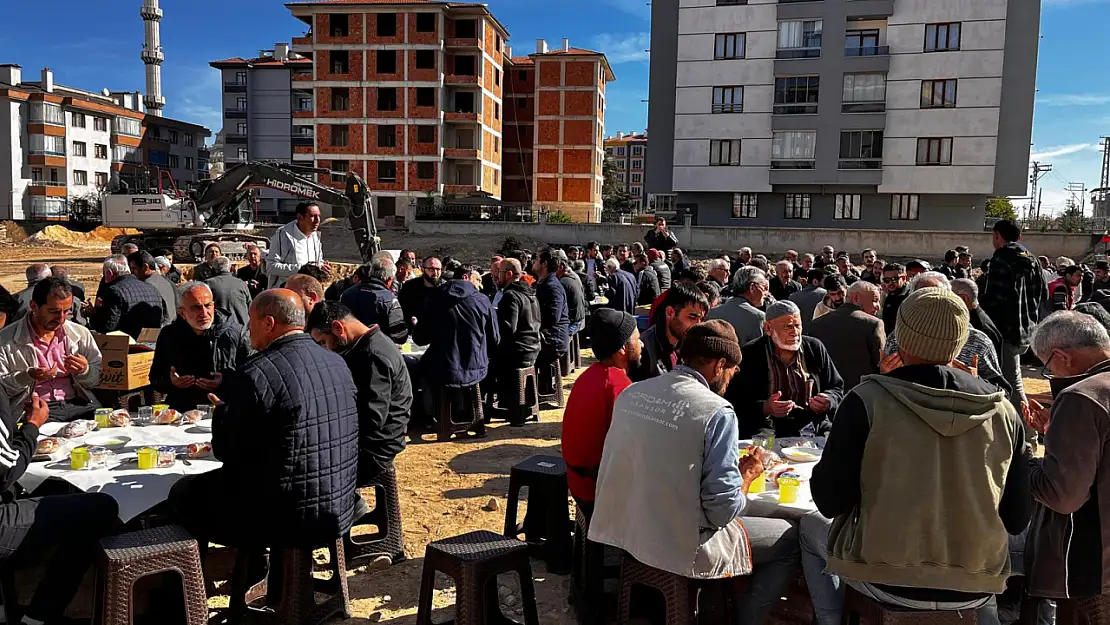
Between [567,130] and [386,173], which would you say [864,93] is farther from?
[386,173]

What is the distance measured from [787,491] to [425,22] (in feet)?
166

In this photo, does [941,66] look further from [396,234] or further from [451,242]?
[396,234]

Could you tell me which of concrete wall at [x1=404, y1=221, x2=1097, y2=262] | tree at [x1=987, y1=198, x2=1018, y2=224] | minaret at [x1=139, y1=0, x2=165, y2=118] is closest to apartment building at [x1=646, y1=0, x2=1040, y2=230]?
concrete wall at [x1=404, y1=221, x2=1097, y2=262]

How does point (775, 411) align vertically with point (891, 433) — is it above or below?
below

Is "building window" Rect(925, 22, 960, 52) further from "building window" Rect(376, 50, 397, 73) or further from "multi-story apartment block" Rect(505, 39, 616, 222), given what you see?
"building window" Rect(376, 50, 397, 73)

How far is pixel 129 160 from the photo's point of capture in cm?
Answer: 6650

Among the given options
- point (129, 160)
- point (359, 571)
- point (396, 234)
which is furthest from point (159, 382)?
point (129, 160)

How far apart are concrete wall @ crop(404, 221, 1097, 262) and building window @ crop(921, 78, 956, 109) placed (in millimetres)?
9098

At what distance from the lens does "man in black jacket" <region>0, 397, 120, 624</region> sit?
361cm

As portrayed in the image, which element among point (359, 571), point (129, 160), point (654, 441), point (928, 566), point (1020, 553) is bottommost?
point (359, 571)

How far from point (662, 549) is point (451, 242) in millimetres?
36415

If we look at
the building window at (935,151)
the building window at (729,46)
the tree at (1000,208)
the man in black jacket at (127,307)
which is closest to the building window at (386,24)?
the building window at (729,46)

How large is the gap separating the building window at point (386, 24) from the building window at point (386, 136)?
5828 millimetres

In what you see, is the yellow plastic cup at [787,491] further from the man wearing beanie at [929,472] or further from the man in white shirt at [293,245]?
the man in white shirt at [293,245]
